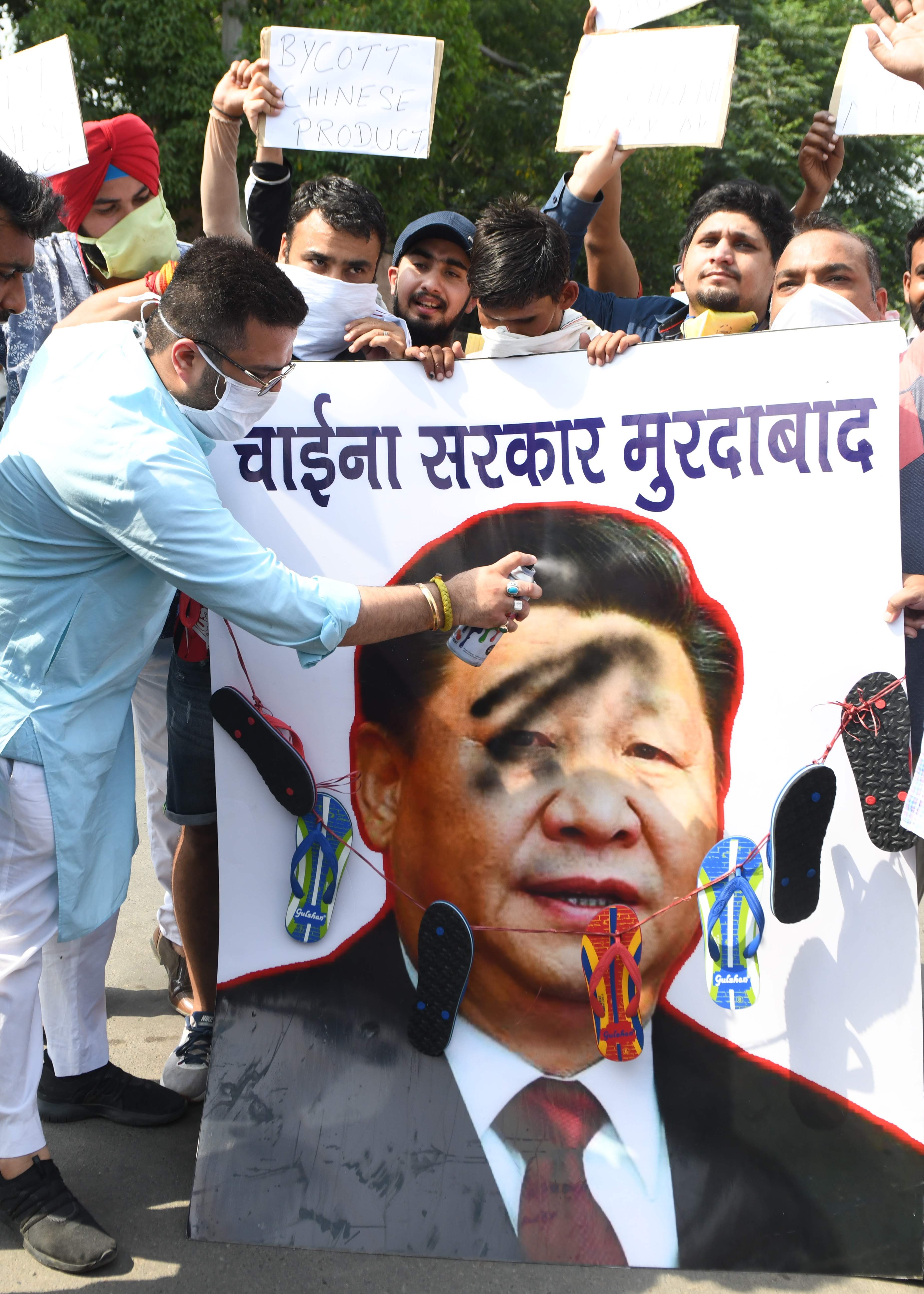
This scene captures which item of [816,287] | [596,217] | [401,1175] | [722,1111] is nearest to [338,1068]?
[401,1175]

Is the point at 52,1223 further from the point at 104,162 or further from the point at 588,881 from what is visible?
the point at 104,162

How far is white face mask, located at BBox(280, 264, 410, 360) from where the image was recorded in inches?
104

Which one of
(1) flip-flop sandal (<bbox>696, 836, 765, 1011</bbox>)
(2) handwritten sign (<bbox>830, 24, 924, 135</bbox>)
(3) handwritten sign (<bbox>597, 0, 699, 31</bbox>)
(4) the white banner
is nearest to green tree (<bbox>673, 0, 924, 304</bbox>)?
(2) handwritten sign (<bbox>830, 24, 924, 135</bbox>)

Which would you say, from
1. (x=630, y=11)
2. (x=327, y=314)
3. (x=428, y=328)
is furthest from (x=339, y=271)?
(x=630, y=11)

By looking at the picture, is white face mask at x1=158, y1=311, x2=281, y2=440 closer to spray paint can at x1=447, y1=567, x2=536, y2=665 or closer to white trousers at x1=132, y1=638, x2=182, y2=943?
spray paint can at x1=447, y1=567, x2=536, y2=665

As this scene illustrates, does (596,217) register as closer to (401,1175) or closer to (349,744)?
(349,744)

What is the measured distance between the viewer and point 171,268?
7.47ft

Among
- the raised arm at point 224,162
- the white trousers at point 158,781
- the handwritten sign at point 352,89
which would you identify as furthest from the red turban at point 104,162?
the white trousers at point 158,781

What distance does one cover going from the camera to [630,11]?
8.70 ft

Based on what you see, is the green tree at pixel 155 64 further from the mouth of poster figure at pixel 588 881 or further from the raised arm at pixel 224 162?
the mouth of poster figure at pixel 588 881

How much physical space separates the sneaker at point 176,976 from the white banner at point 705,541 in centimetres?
76

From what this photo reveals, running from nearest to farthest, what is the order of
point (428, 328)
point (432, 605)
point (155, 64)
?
point (432, 605) < point (428, 328) < point (155, 64)

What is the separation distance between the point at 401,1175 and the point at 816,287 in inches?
78.6

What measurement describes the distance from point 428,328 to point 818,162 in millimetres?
1275
